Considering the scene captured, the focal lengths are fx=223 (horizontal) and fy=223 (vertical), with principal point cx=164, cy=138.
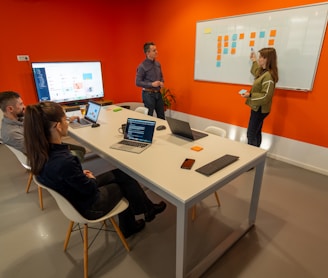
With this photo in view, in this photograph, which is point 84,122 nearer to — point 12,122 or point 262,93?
point 12,122

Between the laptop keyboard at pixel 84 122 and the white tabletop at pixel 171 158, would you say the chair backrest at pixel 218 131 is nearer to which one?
the white tabletop at pixel 171 158

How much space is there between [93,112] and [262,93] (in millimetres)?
2056

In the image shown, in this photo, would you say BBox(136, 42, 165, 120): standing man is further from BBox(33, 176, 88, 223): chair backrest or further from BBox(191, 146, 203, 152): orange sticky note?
BBox(33, 176, 88, 223): chair backrest

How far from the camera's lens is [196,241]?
6.17 feet

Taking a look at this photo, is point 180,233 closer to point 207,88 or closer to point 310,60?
point 310,60

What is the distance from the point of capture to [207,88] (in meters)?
4.00

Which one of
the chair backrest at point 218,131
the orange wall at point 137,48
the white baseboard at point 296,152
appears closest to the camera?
the chair backrest at point 218,131

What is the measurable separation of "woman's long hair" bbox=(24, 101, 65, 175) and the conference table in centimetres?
A: 52

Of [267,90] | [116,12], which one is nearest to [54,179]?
[267,90]

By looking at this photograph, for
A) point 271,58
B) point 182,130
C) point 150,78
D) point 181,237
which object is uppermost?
point 271,58

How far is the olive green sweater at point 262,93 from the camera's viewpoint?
2668mm

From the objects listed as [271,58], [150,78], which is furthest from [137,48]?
[271,58]

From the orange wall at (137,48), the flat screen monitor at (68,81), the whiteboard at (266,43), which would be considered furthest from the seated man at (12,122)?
the whiteboard at (266,43)

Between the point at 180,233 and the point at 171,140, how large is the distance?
2.91ft
